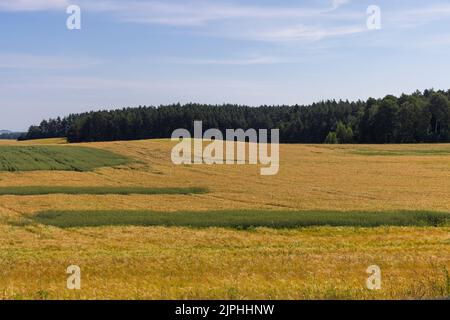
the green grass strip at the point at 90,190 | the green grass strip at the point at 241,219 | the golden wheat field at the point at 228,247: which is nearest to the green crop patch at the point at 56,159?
the golden wheat field at the point at 228,247

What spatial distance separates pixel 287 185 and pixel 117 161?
80.8 ft

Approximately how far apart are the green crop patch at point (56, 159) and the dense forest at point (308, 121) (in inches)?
2695

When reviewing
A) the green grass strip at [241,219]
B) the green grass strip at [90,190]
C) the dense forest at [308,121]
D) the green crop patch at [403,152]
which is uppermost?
the dense forest at [308,121]

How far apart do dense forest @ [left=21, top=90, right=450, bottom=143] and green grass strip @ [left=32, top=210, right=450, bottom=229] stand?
309ft

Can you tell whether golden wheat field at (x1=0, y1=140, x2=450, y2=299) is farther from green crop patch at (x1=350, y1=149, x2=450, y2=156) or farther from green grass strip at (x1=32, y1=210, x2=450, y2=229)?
green crop patch at (x1=350, y1=149, x2=450, y2=156)

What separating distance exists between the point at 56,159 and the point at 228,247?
4699cm

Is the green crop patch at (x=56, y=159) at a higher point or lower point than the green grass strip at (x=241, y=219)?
higher

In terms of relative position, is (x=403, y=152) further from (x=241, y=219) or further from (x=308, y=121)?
(x=241, y=219)

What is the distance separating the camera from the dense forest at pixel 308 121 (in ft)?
395

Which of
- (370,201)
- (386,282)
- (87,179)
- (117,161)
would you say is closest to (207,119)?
Result: (117,161)

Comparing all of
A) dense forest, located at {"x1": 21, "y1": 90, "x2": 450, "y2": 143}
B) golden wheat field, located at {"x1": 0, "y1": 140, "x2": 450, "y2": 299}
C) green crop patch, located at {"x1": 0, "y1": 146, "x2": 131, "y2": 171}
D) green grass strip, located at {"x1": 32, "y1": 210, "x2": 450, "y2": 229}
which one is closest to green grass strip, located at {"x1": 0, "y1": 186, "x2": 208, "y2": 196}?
golden wheat field, located at {"x1": 0, "y1": 140, "x2": 450, "y2": 299}

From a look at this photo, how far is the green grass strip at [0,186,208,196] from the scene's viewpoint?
41.1 m

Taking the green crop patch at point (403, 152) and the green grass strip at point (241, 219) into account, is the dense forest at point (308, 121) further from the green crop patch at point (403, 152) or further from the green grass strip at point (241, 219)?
the green grass strip at point (241, 219)

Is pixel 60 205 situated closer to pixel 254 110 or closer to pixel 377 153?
pixel 377 153
